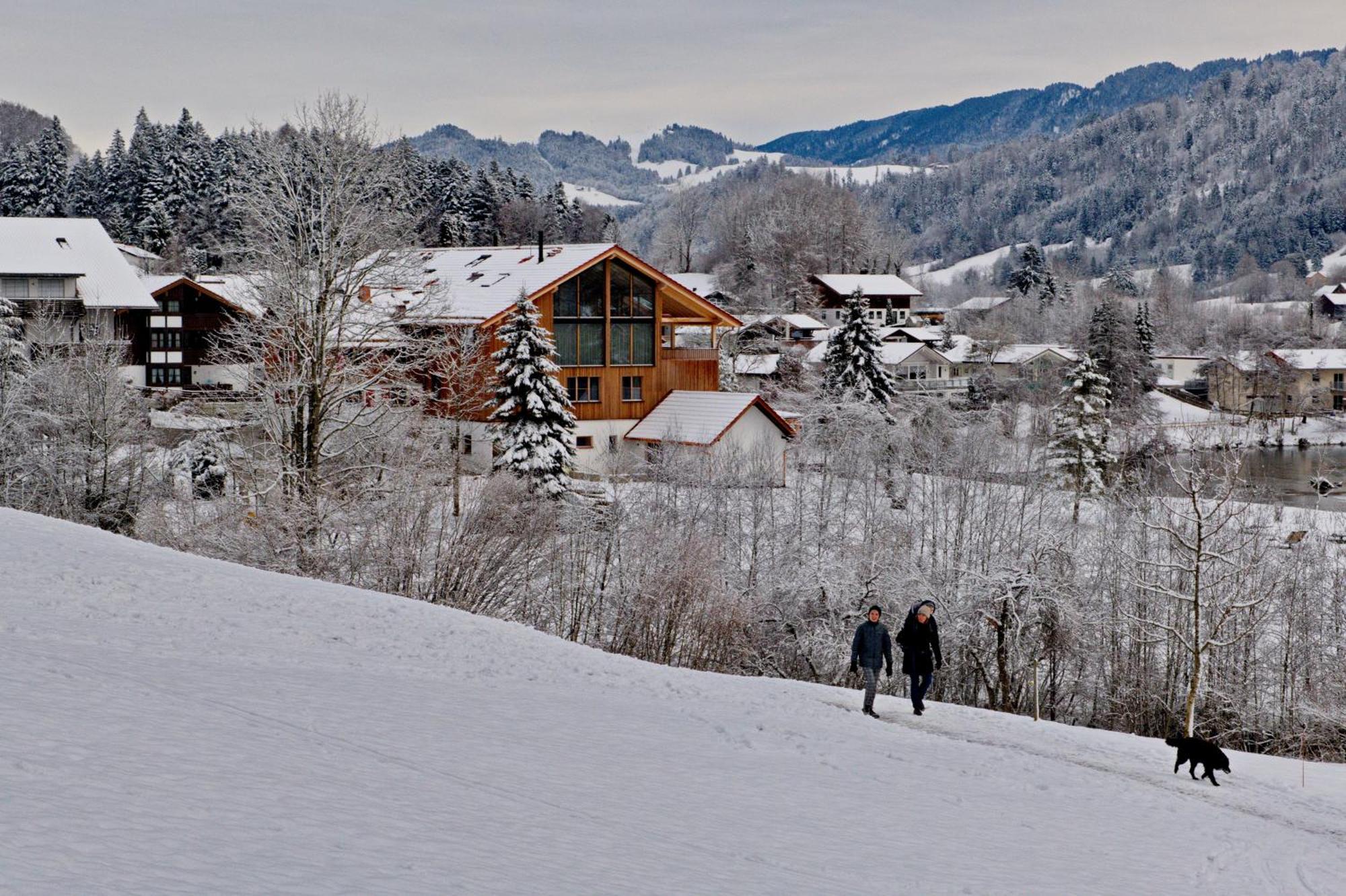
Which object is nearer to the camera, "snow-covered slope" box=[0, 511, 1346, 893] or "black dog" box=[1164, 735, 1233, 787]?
"snow-covered slope" box=[0, 511, 1346, 893]

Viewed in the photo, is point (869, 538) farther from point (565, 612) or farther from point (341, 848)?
point (341, 848)

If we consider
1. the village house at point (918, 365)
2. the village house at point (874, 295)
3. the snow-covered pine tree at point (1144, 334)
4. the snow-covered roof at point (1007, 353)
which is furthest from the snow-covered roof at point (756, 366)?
the village house at point (874, 295)

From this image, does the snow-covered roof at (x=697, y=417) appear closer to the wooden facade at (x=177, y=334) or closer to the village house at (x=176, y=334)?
the village house at (x=176, y=334)

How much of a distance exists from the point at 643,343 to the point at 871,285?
64006 mm

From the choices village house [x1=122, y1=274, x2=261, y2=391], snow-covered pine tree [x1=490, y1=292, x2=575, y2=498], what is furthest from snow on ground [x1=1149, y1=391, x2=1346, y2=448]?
village house [x1=122, y1=274, x2=261, y2=391]

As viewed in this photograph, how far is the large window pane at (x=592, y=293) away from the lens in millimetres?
49250

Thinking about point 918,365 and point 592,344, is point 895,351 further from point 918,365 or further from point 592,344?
point 592,344

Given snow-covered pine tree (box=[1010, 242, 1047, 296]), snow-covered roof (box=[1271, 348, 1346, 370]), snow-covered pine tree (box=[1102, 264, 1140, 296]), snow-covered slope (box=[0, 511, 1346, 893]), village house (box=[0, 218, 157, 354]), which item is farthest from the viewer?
snow-covered pine tree (box=[1102, 264, 1140, 296])

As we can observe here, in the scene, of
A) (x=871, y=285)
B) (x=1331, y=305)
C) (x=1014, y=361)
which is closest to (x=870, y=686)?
(x=1014, y=361)

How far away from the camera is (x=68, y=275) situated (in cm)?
5988

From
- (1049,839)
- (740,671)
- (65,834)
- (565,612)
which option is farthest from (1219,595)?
(65,834)

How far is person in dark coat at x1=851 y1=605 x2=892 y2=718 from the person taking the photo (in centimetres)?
1636

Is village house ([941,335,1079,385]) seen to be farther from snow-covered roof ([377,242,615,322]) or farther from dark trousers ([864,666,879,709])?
dark trousers ([864,666,879,709])

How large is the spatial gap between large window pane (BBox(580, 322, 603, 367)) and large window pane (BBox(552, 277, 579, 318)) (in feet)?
2.42
